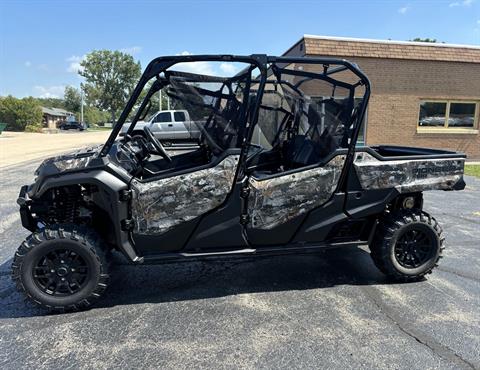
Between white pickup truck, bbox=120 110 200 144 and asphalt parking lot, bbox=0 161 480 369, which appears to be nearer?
asphalt parking lot, bbox=0 161 480 369

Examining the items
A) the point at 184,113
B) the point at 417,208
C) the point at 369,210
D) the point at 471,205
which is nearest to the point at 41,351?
the point at 184,113

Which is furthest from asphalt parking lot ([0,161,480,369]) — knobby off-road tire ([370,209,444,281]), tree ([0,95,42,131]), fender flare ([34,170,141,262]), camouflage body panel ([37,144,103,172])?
tree ([0,95,42,131])

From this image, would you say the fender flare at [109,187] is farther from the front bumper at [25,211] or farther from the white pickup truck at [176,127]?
the white pickup truck at [176,127]

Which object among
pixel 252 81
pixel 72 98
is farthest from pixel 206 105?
pixel 72 98

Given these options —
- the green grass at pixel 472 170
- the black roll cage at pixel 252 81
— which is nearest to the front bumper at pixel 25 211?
the black roll cage at pixel 252 81

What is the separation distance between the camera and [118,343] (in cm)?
298

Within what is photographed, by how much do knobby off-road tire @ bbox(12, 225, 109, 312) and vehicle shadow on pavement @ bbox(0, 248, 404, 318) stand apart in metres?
0.21

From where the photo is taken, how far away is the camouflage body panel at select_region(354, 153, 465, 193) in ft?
12.6

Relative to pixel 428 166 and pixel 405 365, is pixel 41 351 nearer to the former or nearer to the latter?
pixel 405 365

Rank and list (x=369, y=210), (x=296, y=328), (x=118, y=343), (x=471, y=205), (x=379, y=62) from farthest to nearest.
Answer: (x=379, y=62) → (x=471, y=205) → (x=369, y=210) → (x=296, y=328) → (x=118, y=343)

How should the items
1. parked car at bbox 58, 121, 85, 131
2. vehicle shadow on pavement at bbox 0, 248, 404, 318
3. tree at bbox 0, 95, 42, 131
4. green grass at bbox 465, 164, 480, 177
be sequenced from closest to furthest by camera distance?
vehicle shadow on pavement at bbox 0, 248, 404, 318
green grass at bbox 465, 164, 480, 177
tree at bbox 0, 95, 42, 131
parked car at bbox 58, 121, 85, 131

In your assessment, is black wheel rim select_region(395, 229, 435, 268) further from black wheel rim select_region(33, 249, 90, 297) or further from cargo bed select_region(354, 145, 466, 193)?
black wheel rim select_region(33, 249, 90, 297)

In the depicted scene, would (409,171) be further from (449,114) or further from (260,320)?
(449,114)

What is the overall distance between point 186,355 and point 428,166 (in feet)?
9.29
